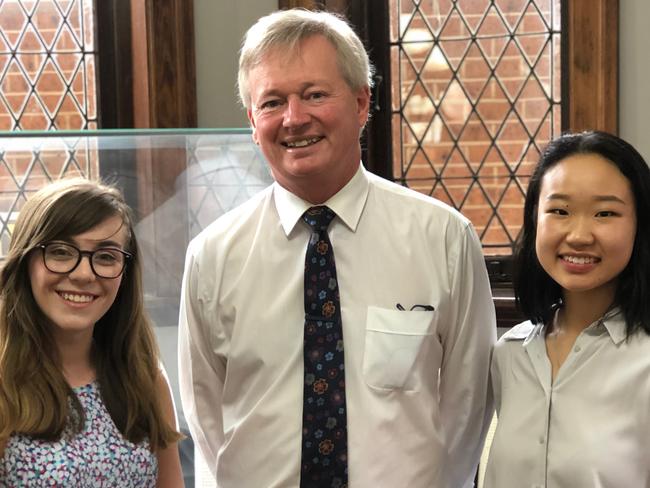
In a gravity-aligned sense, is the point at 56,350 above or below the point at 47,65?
below

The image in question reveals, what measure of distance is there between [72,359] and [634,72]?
6.97 ft

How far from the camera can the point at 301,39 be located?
2154 millimetres

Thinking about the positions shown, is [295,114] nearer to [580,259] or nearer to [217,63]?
[580,259]

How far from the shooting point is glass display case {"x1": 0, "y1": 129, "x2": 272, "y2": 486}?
2.61m

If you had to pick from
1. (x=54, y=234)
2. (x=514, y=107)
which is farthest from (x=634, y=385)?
(x=514, y=107)

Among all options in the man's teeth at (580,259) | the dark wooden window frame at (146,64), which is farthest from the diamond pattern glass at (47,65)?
the man's teeth at (580,259)

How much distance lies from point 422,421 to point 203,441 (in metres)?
0.52

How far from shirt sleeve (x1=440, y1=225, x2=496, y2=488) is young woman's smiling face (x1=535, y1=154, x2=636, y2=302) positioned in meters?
0.29

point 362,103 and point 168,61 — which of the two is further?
point 168,61

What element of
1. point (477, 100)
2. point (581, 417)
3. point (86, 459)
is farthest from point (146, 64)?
point (581, 417)

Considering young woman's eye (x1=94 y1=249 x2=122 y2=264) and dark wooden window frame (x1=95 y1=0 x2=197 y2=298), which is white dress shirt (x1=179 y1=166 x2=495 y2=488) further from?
dark wooden window frame (x1=95 y1=0 x2=197 y2=298)

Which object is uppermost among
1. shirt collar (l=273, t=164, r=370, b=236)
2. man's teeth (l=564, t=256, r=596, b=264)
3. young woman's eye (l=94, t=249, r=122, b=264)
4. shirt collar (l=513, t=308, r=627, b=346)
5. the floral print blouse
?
shirt collar (l=273, t=164, r=370, b=236)

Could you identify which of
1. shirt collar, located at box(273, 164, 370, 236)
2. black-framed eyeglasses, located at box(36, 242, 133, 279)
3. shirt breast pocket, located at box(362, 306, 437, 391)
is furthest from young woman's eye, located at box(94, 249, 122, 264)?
shirt breast pocket, located at box(362, 306, 437, 391)

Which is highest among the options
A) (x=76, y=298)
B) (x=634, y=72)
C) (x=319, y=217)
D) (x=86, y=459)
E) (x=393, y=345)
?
(x=634, y=72)
